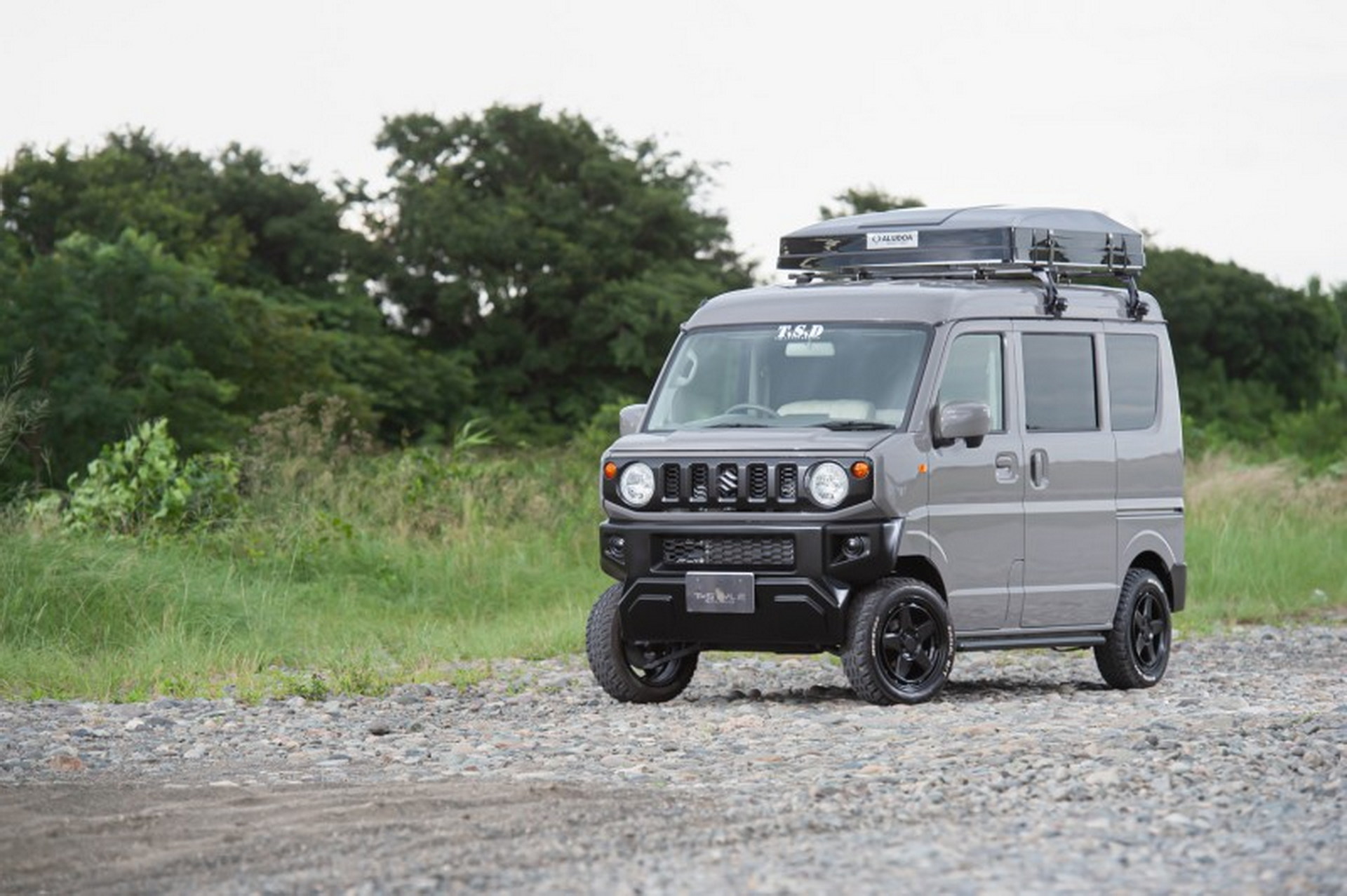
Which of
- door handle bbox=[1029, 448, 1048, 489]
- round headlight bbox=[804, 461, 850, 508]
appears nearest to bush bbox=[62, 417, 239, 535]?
door handle bbox=[1029, 448, 1048, 489]

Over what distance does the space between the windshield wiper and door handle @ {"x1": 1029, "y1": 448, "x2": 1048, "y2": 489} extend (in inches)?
50.5

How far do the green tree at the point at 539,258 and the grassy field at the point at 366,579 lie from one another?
1230 inches

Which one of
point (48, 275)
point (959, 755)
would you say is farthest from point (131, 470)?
point (48, 275)

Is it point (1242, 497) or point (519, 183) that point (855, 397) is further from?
point (519, 183)

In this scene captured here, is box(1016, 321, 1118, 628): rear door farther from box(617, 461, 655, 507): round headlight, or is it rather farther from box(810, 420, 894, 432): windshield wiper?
box(617, 461, 655, 507): round headlight

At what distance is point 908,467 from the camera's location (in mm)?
12625

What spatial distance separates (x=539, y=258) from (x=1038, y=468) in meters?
46.3

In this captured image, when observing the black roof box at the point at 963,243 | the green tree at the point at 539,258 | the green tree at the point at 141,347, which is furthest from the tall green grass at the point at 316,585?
the green tree at the point at 539,258

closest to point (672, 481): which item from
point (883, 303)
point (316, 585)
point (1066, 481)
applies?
point (883, 303)

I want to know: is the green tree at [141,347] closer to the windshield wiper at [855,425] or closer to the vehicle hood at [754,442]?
the vehicle hood at [754,442]

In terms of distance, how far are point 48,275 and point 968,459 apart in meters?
27.6

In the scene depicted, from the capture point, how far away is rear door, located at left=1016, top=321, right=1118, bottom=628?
13.8 m

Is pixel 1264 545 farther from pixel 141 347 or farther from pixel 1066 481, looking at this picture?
pixel 141 347

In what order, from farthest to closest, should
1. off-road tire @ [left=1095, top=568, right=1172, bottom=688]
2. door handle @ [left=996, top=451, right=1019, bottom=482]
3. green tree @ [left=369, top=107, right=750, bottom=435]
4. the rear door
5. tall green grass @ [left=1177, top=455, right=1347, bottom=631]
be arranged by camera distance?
green tree @ [left=369, top=107, right=750, bottom=435] < tall green grass @ [left=1177, top=455, right=1347, bottom=631] < off-road tire @ [left=1095, top=568, right=1172, bottom=688] < the rear door < door handle @ [left=996, top=451, right=1019, bottom=482]
